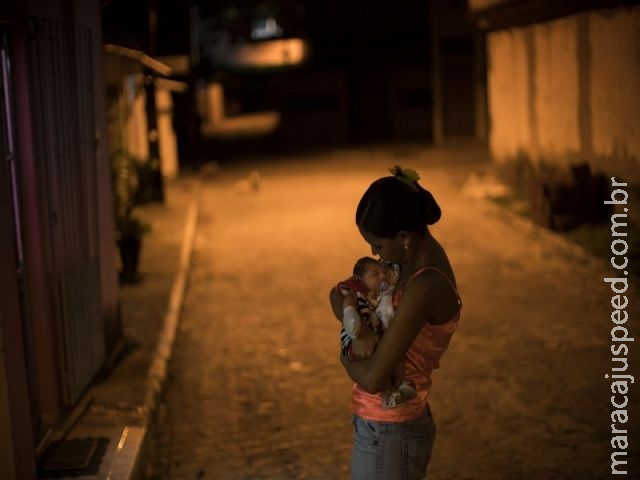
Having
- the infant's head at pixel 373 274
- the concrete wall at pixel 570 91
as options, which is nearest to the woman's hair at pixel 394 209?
the infant's head at pixel 373 274

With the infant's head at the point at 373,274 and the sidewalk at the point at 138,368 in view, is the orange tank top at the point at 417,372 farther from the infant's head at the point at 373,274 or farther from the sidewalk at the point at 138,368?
the sidewalk at the point at 138,368

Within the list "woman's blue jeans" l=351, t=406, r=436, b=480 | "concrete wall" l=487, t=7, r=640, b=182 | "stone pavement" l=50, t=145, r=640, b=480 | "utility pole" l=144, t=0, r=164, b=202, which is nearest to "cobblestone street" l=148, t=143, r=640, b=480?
"stone pavement" l=50, t=145, r=640, b=480

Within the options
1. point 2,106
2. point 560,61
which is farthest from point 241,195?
point 2,106

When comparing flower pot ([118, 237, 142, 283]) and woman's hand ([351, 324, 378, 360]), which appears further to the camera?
flower pot ([118, 237, 142, 283])

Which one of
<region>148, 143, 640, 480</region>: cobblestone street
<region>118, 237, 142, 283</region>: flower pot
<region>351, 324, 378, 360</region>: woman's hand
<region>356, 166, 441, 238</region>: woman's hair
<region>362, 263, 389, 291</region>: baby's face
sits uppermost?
<region>356, 166, 441, 238</region>: woman's hair

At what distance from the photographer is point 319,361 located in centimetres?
824

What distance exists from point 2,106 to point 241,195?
50.7 feet

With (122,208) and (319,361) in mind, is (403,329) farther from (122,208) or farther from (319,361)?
(122,208)

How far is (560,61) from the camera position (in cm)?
1527

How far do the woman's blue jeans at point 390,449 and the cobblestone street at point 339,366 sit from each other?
2317mm

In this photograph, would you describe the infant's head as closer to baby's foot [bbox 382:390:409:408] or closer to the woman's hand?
the woman's hand

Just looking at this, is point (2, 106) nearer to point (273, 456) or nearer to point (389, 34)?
point (273, 456)

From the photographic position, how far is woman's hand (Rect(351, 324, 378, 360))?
324 centimetres

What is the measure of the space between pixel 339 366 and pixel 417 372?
15.5 ft
